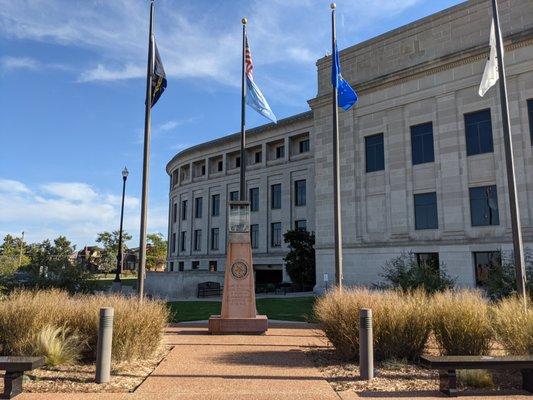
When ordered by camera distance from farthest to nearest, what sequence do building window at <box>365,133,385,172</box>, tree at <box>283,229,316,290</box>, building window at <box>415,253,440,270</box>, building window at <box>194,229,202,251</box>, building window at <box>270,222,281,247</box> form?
building window at <box>194,229,202,251</box> < building window at <box>270,222,281,247</box> < tree at <box>283,229,316,290</box> < building window at <box>365,133,385,172</box> < building window at <box>415,253,440,270</box>

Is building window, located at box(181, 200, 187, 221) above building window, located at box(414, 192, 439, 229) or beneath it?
above

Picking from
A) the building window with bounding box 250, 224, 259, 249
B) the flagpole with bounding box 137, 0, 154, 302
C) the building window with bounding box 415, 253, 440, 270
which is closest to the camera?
the flagpole with bounding box 137, 0, 154, 302

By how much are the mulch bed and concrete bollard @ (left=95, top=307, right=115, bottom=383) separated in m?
0.14

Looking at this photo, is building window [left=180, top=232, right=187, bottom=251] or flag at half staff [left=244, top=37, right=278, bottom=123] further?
building window [left=180, top=232, right=187, bottom=251]

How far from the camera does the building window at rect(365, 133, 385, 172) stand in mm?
30469

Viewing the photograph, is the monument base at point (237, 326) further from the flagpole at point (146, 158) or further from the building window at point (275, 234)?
the building window at point (275, 234)

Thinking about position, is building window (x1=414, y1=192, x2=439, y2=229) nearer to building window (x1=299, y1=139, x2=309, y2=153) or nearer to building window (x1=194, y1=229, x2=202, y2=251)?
building window (x1=299, y1=139, x2=309, y2=153)

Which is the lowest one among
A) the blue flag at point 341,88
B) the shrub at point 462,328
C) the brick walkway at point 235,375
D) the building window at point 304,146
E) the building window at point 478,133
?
the brick walkway at point 235,375

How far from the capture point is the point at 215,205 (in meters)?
60.1

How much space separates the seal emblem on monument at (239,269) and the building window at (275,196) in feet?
124

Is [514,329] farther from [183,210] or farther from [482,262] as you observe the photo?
[183,210]

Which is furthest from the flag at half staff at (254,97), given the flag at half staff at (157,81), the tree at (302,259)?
the tree at (302,259)

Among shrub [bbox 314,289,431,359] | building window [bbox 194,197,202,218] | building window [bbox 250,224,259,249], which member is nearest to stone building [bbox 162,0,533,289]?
shrub [bbox 314,289,431,359]

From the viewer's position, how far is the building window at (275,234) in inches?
2018
